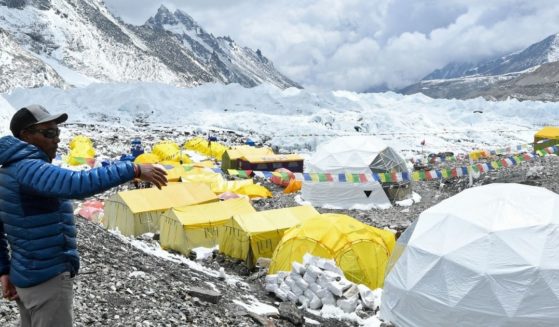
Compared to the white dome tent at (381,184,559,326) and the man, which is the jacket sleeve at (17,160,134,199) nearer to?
the man

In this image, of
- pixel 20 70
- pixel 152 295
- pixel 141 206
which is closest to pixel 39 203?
pixel 152 295

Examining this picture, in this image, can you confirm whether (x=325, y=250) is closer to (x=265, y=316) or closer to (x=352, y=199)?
(x=265, y=316)

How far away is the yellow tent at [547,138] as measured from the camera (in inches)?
1577

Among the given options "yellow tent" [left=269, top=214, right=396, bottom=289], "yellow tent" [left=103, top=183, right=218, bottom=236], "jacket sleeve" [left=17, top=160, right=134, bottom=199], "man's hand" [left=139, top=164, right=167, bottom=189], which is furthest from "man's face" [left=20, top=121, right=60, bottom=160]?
"yellow tent" [left=103, top=183, right=218, bottom=236]

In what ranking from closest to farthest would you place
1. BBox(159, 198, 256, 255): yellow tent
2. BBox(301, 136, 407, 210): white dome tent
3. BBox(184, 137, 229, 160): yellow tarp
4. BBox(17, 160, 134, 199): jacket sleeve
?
BBox(17, 160, 134, 199): jacket sleeve
BBox(159, 198, 256, 255): yellow tent
BBox(301, 136, 407, 210): white dome tent
BBox(184, 137, 229, 160): yellow tarp

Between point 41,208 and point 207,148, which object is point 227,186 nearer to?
point 207,148

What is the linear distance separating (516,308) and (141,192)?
15532 mm

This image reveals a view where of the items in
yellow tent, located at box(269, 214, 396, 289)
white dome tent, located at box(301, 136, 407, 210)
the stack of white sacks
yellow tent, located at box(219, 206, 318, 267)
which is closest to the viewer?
the stack of white sacks

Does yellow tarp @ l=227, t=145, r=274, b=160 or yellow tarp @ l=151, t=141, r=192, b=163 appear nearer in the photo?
yellow tarp @ l=227, t=145, r=274, b=160

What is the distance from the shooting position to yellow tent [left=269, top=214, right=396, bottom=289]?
1301cm

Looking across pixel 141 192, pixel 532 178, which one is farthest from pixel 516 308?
pixel 532 178

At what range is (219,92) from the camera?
8312 centimetres

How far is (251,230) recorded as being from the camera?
1525 cm

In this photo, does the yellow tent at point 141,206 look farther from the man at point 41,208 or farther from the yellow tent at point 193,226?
the man at point 41,208
